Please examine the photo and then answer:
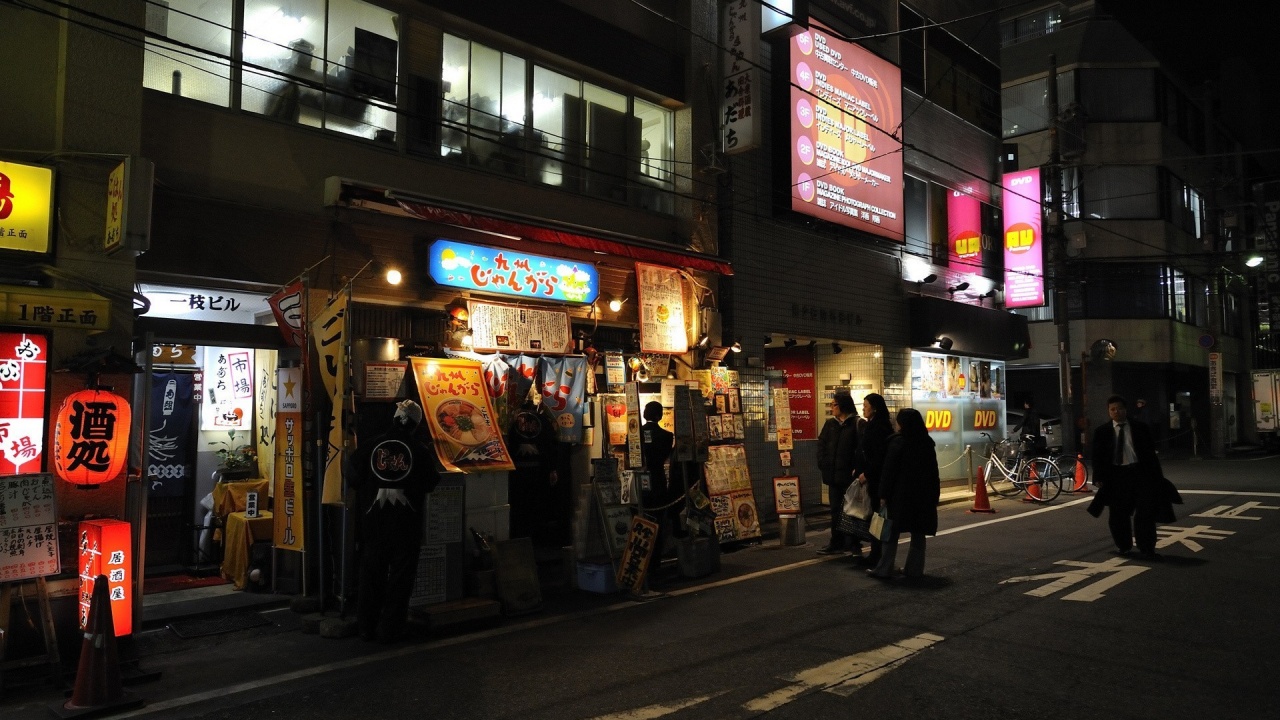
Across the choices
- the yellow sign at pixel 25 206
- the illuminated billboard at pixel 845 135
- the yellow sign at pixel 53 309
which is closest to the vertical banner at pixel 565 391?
the yellow sign at pixel 53 309

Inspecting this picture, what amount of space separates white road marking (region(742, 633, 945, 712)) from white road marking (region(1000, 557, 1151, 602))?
2.53m

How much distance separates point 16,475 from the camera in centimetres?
652

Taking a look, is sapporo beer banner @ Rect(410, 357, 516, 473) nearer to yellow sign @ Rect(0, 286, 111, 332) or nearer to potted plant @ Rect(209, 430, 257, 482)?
yellow sign @ Rect(0, 286, 111, 332)

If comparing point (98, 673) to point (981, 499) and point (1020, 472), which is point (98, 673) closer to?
point (981, 499)

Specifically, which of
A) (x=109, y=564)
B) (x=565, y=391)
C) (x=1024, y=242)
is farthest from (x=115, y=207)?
(x=1024, y=242)

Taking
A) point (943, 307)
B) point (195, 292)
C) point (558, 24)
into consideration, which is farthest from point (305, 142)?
point (943, 307)

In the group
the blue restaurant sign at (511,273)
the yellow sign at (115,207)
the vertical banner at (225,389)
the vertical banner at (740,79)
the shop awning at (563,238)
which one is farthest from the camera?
the vertical banner at (740,79)

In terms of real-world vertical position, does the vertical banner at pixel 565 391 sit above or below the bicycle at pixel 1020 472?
above

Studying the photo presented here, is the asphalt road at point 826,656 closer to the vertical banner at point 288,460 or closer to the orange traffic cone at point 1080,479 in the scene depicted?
the vertical banner at point 288,460

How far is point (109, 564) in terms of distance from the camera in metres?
7.00

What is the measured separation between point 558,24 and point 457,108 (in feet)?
7.55

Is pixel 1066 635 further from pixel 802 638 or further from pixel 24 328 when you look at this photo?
pixel 24 328

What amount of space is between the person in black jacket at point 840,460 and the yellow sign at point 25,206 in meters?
9.41

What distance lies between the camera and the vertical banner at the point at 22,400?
6945 millimetres
